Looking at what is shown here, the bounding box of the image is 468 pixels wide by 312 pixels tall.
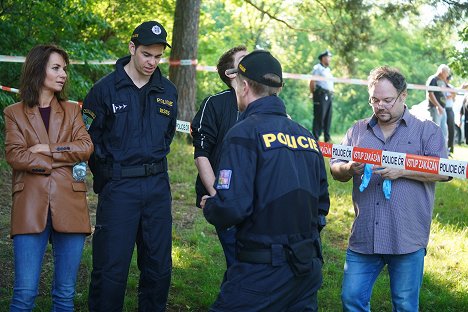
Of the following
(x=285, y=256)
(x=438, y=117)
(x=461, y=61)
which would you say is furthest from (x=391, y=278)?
(x=438, y=117)

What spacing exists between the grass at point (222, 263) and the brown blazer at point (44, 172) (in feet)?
4.43

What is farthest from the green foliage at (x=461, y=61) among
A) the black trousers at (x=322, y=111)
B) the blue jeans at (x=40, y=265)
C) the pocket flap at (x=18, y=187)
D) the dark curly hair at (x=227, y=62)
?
the pocket flap at (x=18, y=187)

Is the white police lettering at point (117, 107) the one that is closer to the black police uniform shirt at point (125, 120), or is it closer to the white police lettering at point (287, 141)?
the black police uniform shirt at point (125, 120)

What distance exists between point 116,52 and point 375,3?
558cm

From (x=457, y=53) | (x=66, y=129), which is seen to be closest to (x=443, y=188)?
(x=457, y=53)

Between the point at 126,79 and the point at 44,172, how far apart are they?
2.89ft

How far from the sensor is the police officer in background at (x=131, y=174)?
4.82 meters

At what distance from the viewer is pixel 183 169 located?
36.8 ft

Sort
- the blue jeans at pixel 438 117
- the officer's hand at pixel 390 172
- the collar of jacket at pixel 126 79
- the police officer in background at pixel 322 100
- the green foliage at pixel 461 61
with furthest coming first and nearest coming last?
the police officer in background at pixel 322 100 → the blue jeans at pixel 438 117 → the green foliage at pixel 461 61 → the collar of jacket at pixel 126 79 → the officer's hand at pixel 390 172

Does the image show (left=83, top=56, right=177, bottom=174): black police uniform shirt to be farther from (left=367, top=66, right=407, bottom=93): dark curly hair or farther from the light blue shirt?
the light blue shirt

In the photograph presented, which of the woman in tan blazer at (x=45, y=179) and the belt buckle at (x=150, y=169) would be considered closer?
the woman in tan blazer at (x=45, y=179)

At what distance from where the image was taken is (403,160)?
450 cm

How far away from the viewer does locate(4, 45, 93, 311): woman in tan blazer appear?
451 cm

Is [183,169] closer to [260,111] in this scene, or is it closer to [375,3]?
[375,3]
